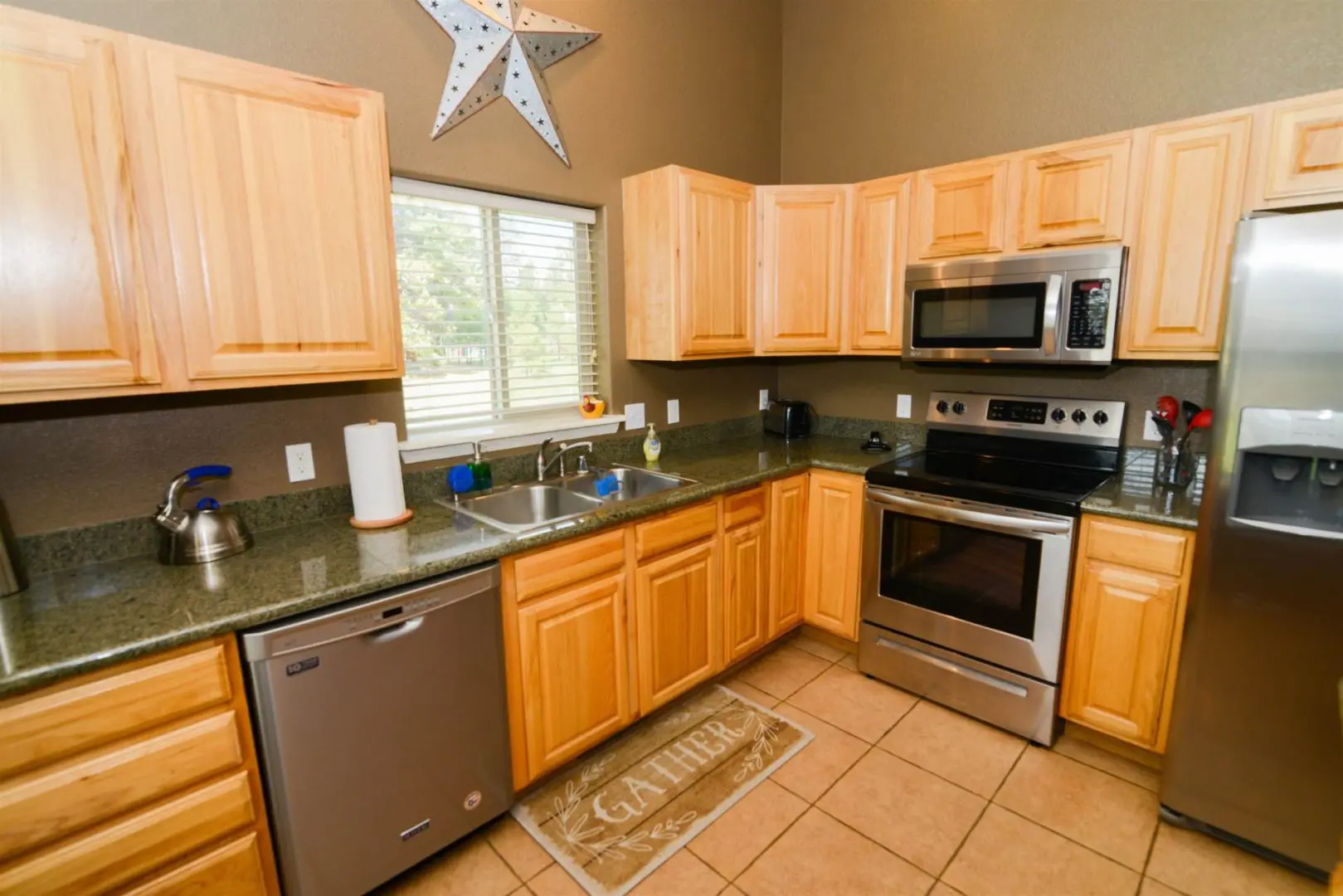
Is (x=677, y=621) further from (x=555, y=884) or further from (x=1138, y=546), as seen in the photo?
(x=1138, y=546)

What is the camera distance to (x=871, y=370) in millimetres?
3295

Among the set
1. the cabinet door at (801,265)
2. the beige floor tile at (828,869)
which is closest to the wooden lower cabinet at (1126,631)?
the beige floor tile at (828,869)

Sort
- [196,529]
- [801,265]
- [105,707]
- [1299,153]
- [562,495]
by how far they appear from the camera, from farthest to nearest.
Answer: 1. [801,265]
2. [562,495]
3. [1299,153]
4. [196,529]
5. [105,707]

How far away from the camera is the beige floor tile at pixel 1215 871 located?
5.65 feet

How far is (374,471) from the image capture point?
191cm

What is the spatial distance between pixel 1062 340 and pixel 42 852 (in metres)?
3.15

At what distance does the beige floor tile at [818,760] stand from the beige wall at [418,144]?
1560 millimetres

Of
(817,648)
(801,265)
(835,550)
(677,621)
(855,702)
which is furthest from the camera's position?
(817,648)

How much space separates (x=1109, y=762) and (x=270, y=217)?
3.21 metres

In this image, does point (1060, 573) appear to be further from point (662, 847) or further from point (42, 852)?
point (42, 852)

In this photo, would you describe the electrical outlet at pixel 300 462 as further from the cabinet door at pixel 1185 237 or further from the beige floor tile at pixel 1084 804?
the cabinet door at pixel 1185 237

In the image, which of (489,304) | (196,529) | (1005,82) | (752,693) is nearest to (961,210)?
(1005,82)

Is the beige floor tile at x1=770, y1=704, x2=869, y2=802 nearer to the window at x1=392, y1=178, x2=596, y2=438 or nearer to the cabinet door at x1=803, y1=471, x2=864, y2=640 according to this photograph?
the cabinet door at x1=803, y1=471, x2=864, y2=640

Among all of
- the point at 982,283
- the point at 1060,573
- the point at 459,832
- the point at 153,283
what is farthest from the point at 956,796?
the point at 153,283
